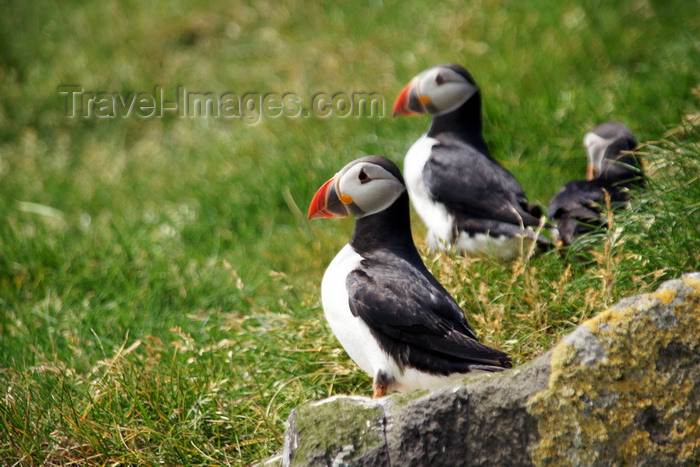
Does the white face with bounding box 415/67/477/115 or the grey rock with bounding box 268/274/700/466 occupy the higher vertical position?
the white face with bounding box 415/67/477/115

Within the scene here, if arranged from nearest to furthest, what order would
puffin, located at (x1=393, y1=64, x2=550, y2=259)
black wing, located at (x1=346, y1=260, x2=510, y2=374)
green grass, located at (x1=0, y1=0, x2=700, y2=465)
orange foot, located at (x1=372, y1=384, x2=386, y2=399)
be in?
black wing, located at (x1=346, y1=260, x2=510, y2=374) → orange foot, located at (x1=372, y1=384, x2=386, y2=399) → green grass, located at (x1=0, y1=0, x2=700, y2=465) → puffin, located at (x1=393, y1=64, x2=550, y2=259)

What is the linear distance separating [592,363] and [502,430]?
0.39m

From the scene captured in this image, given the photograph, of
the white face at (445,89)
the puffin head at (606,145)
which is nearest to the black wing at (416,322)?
the puffin head at (606,145)

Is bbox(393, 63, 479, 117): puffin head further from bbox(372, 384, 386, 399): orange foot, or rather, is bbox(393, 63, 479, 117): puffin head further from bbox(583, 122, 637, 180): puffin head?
bbox(372, 384, 386, 399): orange foot

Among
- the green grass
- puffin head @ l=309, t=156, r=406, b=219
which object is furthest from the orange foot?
puffin head @ l=309, t=156, r=406, b=219

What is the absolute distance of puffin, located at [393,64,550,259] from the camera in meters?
4.37

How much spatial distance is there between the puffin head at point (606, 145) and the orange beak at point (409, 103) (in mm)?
1157

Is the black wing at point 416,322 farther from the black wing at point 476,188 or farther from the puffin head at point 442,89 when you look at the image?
the puffin head at point 442,89

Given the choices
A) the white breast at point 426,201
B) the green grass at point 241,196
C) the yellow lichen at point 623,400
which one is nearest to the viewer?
the yellow lichen at point 623,400

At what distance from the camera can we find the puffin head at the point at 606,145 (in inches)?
176

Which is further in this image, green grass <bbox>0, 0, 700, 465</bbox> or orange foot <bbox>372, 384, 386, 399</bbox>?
green grass <bbox>0, 0, 700, 465</bbox>

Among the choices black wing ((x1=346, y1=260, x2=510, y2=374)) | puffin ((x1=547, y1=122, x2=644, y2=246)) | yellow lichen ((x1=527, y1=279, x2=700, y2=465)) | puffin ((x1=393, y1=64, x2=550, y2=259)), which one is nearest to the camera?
yellow lichen ((x1=527, y1=279, x2=700, y2=465))

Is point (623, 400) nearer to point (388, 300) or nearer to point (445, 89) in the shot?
point (388, 300)

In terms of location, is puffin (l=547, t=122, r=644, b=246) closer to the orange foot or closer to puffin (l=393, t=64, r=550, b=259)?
puffin (l=393, t=64, r=550, b=259)
